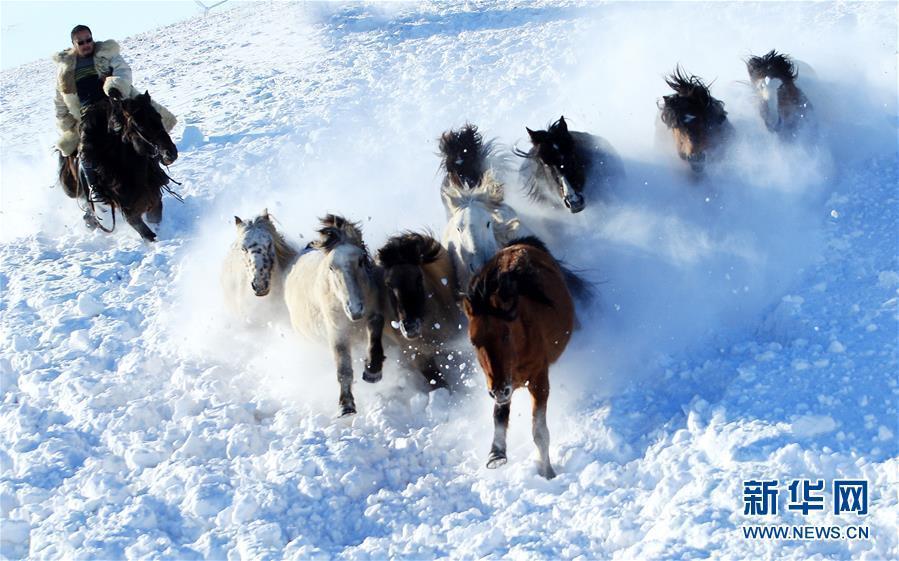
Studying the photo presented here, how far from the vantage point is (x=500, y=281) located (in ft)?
19.5

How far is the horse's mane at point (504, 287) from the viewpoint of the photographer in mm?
5812

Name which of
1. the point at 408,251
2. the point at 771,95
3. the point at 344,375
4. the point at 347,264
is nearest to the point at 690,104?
the point at 771,95

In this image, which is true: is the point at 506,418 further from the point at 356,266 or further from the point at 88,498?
the point at 88,498

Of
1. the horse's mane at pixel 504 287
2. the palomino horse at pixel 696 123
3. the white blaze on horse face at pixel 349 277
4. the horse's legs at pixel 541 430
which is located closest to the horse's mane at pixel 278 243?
the white blaze on horse face at pixel 349 277

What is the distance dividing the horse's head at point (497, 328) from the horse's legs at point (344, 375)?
1371mm

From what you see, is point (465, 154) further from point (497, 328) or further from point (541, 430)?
point (541, 430)

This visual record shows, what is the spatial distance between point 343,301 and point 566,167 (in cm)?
322

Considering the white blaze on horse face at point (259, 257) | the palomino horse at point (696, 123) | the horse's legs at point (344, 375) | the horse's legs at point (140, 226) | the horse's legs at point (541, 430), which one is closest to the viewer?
the horse's legs at point (541, 430)

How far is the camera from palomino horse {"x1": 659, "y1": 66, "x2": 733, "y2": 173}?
9.02m

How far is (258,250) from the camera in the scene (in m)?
8.03

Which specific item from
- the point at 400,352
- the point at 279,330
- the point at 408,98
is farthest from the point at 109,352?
the point at 408,98

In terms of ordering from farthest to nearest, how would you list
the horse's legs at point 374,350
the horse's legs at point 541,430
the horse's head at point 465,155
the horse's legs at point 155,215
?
the horse's legs at point 155,215 < the horse's head at point 465,155 < the horse's legs at point 374,350 < the horse's legs at point 541,430

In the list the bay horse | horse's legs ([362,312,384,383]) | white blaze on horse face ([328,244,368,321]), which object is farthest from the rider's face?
horse's legs ([362,312,384,383])

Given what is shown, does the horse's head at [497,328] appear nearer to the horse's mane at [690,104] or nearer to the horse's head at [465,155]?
the horse's head at [465,155]
